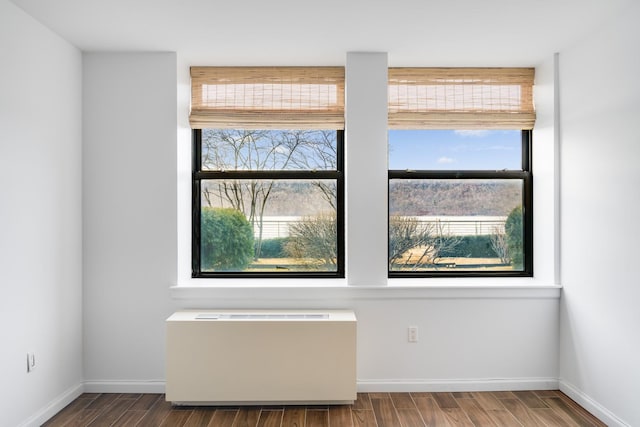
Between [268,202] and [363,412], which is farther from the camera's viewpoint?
[268,202]

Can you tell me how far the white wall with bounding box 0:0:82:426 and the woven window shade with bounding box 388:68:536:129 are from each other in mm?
2364

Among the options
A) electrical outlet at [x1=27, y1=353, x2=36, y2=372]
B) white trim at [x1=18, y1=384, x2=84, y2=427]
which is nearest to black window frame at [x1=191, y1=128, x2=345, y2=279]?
white trim at [x1=18, y1=384, x2=84, y2=427]

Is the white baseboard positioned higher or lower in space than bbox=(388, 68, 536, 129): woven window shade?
lower

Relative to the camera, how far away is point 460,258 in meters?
3.69

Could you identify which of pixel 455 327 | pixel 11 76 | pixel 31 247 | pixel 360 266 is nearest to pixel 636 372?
pixel 455 327

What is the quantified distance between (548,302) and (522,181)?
1.00m

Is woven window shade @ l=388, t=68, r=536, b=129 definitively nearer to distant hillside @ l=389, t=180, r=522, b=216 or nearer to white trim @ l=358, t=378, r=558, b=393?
distant hillside @ l=389, t=180, r=522, b=216

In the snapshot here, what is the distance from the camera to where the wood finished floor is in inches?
109

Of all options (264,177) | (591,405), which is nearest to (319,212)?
(264,177)

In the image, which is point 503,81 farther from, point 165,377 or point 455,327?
point 165,377

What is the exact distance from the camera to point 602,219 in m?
2.80

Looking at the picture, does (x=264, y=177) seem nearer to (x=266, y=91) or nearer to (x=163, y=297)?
(x=266, y=91)

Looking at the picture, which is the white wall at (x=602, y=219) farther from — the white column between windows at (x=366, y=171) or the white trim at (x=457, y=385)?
the white column between windows at (x=366, y=171)

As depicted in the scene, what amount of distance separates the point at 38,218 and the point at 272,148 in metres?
1.73
